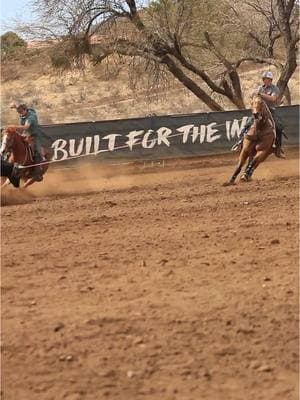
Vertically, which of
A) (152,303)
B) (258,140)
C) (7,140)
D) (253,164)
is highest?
(7,140)

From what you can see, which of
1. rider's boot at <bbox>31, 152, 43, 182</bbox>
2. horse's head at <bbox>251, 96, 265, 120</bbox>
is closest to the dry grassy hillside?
rider's boot at <bbox>31, 152, 43, 182</bbox>

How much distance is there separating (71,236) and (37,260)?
1.26m

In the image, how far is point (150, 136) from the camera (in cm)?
1847

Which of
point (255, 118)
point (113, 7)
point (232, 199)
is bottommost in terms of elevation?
point (232, 199)

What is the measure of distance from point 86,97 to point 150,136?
78.7ft

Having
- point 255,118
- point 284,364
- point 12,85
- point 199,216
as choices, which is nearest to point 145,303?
point 284,364

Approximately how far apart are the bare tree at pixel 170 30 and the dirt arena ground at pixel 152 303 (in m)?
14.8

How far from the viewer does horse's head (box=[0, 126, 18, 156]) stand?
1319 centimetres

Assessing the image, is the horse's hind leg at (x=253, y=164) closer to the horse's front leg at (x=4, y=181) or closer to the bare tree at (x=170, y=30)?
the horse's front leg at (x=4, y=181)

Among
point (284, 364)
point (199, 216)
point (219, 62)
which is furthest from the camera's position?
point (219, 62)

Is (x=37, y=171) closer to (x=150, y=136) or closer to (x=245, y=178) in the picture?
(x=245, y=178)

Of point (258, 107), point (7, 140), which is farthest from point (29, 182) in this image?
point (258, 107)

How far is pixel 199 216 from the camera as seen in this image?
9.55m

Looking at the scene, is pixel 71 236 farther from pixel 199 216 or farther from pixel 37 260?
pixel 199 216
